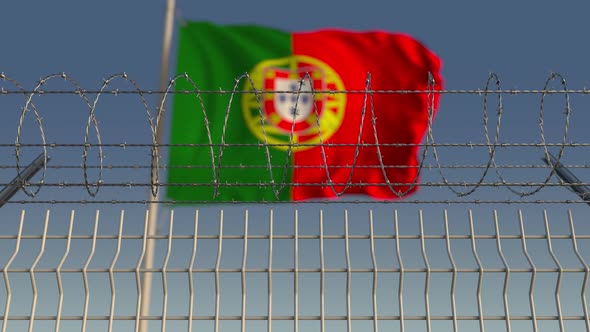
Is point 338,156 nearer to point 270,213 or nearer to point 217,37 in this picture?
point 217,37

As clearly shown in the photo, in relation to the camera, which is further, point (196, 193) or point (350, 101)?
point (350, 101)

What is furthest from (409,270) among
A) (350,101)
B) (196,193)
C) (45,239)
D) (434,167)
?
(350,101)

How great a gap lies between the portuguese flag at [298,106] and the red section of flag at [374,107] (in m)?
0.02

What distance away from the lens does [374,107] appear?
12805 mm

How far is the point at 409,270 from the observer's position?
6070mm

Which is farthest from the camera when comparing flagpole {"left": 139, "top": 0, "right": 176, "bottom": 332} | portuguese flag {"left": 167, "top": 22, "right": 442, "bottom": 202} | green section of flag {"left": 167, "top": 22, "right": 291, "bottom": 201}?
portuguese flag {"left": 167, "top": 22, "right": 442, "bottom": 202}

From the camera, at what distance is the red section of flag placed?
12.1 metres

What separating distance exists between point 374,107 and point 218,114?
9.34 ft

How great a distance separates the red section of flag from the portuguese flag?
0.02 metres

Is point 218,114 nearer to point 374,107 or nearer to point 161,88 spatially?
point 161,88

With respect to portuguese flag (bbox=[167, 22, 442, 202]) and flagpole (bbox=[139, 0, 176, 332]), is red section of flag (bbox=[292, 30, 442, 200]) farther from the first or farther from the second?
flagpole (bbox=[139, 0, 176, 332])

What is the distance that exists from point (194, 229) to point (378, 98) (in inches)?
282

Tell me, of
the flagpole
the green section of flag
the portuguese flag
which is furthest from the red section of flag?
the flagpole

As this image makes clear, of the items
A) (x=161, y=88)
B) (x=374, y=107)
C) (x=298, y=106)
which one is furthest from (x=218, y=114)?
(x=374, y=107)
